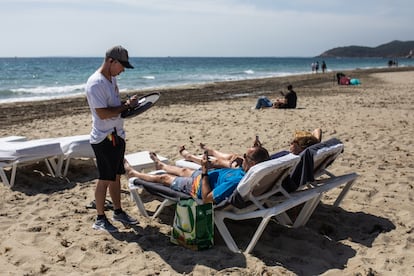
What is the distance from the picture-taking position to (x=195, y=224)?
396cm

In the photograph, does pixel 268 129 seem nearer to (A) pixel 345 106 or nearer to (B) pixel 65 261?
(A) pixel 345 106

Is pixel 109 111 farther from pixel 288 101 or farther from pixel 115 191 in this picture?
pixel 288 101

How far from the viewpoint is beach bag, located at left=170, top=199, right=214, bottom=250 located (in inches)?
156

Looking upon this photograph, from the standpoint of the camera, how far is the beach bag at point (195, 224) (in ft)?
13.0

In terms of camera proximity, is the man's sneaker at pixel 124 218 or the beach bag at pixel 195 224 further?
the man's sneaker at pixel 124 218

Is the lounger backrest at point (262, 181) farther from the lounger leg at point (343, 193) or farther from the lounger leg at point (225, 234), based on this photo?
the lounger leg at point (343, 193)

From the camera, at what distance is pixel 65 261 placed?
12.6 feet

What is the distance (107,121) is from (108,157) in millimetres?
338

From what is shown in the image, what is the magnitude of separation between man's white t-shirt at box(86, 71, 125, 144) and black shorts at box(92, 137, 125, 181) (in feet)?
0.20

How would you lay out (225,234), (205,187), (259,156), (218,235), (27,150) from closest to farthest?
(225,234) → (205,187) → (259,156) → (218,235) → (27,150)

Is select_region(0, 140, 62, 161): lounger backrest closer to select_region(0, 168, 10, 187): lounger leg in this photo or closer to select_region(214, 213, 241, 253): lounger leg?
select_region(0, 168, 10, 187): lounger leg

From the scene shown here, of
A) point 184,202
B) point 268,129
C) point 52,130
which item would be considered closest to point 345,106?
point 268,129

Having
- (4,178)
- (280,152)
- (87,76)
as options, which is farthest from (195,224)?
(87,76)

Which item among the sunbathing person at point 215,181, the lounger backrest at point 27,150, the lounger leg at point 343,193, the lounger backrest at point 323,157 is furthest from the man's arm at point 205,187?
the lounger backrest at point 27,150
